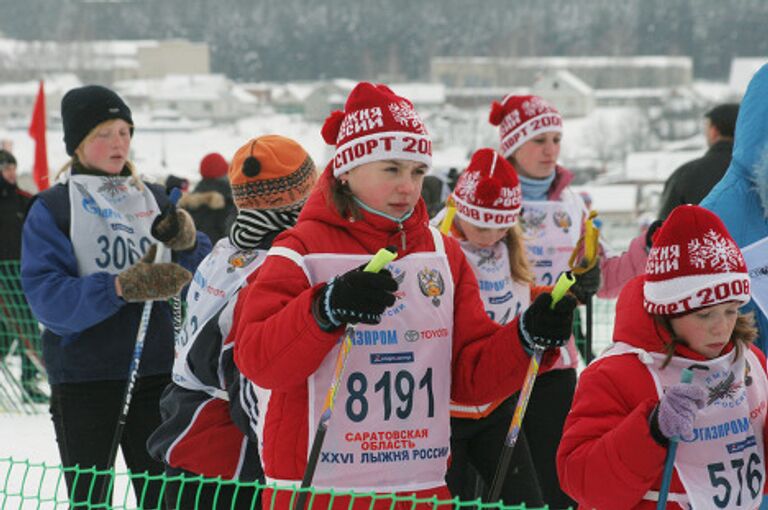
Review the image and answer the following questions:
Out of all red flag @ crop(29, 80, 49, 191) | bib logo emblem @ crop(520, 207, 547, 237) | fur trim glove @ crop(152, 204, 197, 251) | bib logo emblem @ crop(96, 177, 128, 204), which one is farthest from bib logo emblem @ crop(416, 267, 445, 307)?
red flag @ crop(29, 80, 49, 191)

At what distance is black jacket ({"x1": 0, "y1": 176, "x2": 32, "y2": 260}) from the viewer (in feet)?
29.9

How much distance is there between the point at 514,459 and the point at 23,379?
17.6 ft

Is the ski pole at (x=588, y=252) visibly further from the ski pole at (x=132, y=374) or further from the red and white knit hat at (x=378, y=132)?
the red and white knit hat at (x=378, y=132)

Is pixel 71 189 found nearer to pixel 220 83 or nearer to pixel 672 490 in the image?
pixel 672 490

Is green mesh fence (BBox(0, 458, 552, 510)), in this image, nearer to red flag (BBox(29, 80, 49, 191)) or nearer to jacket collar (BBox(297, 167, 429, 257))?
jacket collar (BBox(297, 167, 429, 257))

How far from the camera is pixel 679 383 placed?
2.60 m

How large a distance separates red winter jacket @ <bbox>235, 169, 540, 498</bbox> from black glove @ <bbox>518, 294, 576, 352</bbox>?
0.09 m

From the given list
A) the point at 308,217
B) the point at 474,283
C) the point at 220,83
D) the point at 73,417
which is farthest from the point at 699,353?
the point at 220,83

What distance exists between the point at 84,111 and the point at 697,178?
129 inches

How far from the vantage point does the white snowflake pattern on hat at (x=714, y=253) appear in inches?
108

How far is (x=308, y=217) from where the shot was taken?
289 cm

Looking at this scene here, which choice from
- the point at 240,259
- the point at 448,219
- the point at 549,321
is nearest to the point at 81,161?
the point at 240,259

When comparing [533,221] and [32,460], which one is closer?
[533,221]

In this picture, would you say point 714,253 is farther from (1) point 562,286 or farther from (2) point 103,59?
(2) point 103,59
